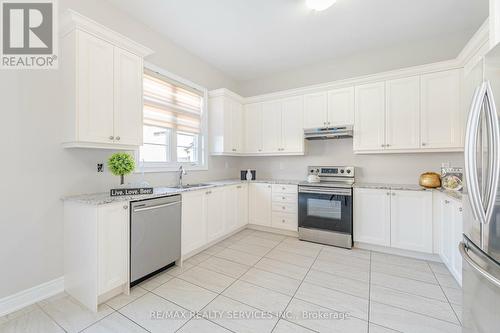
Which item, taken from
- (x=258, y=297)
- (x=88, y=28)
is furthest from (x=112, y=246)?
(x=88, y=28)

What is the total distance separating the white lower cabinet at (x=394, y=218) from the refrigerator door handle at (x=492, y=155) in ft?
6.78

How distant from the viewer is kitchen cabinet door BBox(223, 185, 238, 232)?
11.5ft

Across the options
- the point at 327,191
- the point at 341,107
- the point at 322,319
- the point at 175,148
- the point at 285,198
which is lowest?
the point at 322,319

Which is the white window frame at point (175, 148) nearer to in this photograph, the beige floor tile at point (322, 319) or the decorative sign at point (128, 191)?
the decorative sign at point (128, 191)

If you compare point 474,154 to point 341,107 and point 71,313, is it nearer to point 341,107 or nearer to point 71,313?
point 341,107

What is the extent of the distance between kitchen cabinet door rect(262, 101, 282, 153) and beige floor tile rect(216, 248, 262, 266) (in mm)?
1947

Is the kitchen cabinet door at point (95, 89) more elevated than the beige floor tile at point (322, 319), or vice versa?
the kitchen cabinet door at point (95, 89)

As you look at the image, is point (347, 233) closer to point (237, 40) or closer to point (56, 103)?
point (237, 40)

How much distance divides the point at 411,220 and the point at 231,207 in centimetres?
254

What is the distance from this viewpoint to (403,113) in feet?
10.2

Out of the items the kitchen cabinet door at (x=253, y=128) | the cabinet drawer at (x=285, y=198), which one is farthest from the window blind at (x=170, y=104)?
the cabinet drawer at (x=285, y=198)

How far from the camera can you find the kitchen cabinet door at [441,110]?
281 centimetres

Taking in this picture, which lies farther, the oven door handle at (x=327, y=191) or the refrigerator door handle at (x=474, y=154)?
the oven door handle at (x=327, y=191)

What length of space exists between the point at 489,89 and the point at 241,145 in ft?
11.9
